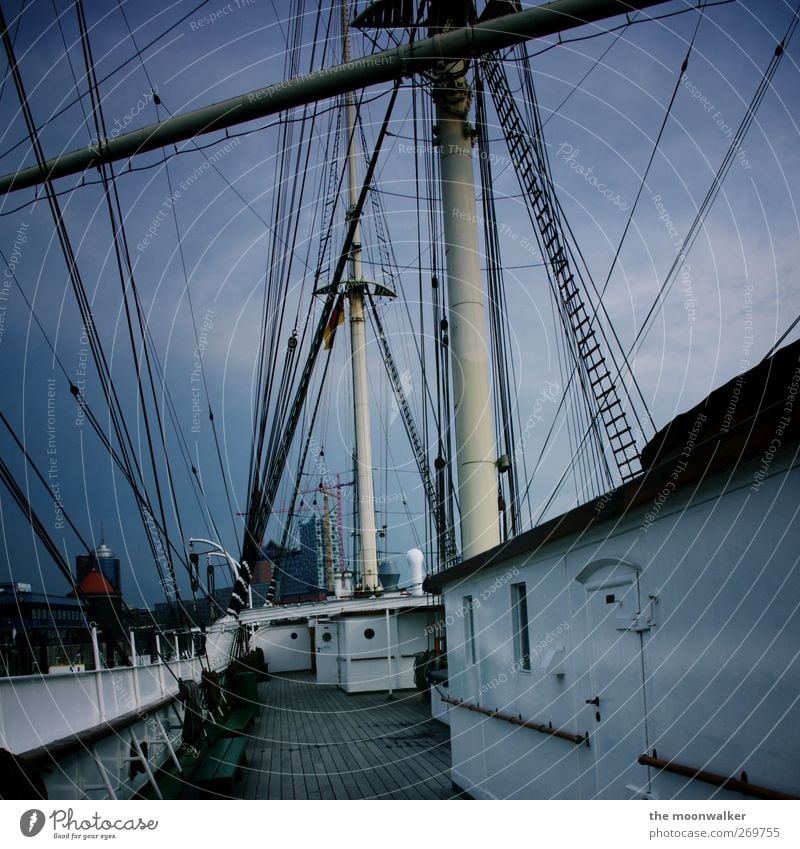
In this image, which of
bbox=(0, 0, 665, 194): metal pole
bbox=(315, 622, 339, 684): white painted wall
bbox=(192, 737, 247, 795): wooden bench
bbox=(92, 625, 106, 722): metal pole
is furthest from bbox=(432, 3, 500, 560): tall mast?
bbox=(315, 622, 339, 684): white painted wall

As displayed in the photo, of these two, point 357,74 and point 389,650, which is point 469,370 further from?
point 389,650

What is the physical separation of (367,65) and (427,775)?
8.18 metres

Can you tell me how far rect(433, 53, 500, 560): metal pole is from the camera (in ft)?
29.8

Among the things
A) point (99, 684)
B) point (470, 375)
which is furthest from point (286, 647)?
point (99, 684)

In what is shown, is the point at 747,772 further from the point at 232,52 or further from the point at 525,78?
the point at 525,78

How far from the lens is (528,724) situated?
6547 mm

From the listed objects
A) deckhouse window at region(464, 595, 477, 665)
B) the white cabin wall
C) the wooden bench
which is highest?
deckhouse window at region(464, 595, 477, 665)

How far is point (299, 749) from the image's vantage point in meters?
11.3

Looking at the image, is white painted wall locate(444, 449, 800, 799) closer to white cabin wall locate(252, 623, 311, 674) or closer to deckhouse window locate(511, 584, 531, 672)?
deckhouse window locate(511, 584, 531, 672)

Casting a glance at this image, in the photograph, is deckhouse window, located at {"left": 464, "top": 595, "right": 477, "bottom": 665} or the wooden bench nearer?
the wooden bench

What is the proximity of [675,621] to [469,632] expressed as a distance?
425 centimetres

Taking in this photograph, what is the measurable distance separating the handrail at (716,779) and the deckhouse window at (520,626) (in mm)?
2127

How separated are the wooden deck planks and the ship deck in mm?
11
